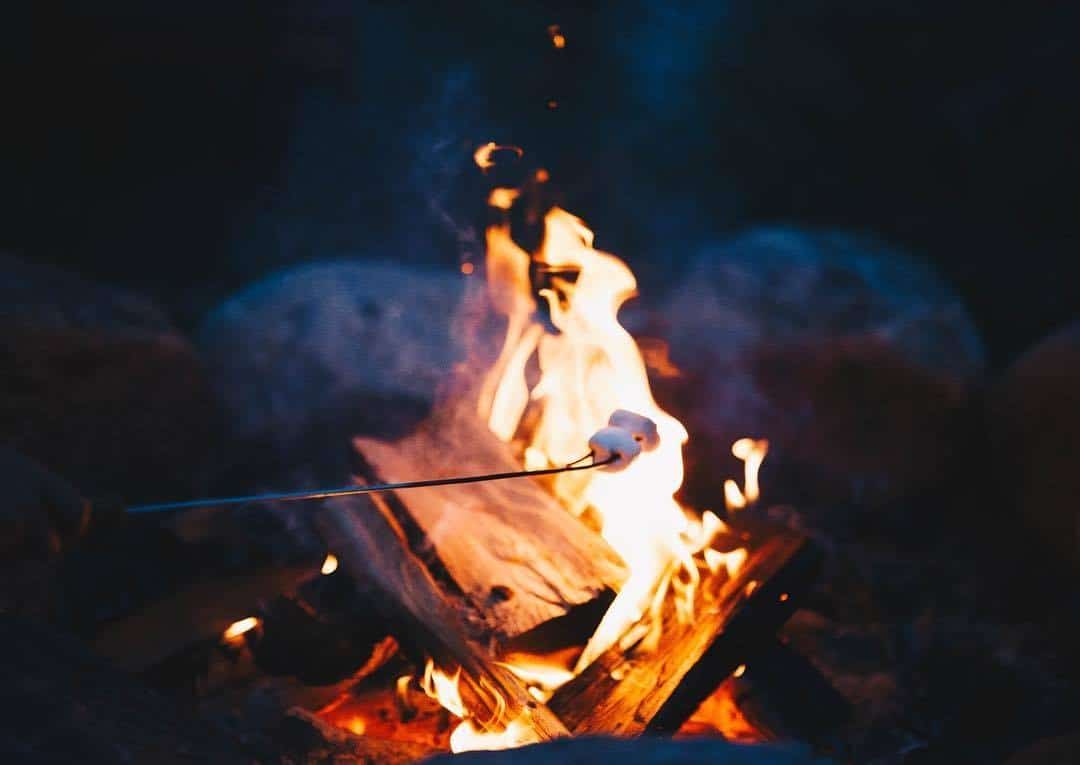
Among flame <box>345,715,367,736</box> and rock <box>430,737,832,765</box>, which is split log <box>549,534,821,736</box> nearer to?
rock <box>430,737,832,765</box>

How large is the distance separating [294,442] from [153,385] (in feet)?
2.61

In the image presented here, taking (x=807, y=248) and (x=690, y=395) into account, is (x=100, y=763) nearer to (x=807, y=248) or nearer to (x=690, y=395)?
(x=690, y=395)

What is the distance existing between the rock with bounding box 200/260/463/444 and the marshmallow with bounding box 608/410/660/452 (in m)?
1.89

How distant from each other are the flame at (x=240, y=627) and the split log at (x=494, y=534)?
0.78 meters

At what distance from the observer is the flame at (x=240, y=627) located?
3056 millimetres

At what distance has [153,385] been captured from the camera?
407cm

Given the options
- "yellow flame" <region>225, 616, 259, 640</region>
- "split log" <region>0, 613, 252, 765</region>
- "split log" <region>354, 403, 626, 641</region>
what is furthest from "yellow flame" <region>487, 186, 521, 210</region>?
"split log" <region>0, 613, 252, 765</region>

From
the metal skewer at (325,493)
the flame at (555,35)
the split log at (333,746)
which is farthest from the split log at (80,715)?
the flame at (555,35)

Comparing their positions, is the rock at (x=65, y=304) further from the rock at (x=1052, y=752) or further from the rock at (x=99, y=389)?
the rock at (x=1052, y=752)

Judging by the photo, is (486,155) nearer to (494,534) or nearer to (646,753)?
(494,534)

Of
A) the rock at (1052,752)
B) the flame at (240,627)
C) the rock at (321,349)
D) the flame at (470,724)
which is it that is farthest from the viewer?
the rock at (321,349)

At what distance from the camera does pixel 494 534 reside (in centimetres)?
275

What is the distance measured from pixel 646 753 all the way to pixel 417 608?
1185 millimetres

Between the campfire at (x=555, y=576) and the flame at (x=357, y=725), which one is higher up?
the campfire at (x=555, y=576)
